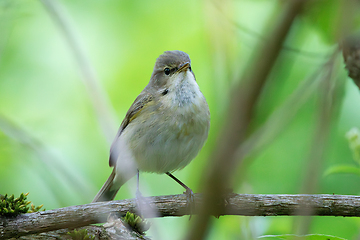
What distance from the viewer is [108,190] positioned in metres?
5.09

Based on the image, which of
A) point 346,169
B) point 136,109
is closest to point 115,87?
point 136,109

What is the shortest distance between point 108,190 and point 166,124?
155 centimetres

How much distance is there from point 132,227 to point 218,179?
2.69 metres

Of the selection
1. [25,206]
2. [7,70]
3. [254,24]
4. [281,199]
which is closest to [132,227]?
[25,206]

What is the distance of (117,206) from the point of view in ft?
11.2

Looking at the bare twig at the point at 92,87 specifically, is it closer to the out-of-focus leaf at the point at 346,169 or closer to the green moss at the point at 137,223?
the green moss at the point at 137,223

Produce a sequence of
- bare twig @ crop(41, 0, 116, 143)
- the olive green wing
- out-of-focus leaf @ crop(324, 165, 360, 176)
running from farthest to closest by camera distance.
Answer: the olive green wing < out-of-focus leaf @ crop(324, 165, 360, 176) < bare twig @ crop(41, 0, 116, 143)

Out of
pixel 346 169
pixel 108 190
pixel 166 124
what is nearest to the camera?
pixel 346 169

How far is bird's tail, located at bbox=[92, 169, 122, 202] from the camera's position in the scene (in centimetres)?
501

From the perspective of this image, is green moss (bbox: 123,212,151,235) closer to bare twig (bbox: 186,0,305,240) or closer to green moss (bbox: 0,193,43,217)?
green moss (bbox: 0,193,43,217)

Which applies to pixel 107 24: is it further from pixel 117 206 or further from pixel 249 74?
pixel 249 74

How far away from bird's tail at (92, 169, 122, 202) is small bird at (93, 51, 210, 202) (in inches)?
12.7

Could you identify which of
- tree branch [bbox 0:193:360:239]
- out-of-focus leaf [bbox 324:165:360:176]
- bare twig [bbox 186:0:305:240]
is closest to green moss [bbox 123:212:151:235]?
tree branch [bbox 0:193:360:239]

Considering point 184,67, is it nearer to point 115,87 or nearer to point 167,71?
point 167,71
